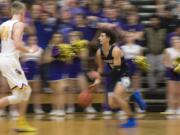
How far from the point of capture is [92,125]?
10633 mm

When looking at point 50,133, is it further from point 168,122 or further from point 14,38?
point 168,122

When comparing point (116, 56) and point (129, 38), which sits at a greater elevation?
point (129, 38)

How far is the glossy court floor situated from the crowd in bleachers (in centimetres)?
71

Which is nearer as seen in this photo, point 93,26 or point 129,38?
point 129,38

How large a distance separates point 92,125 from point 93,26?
9.24 ft

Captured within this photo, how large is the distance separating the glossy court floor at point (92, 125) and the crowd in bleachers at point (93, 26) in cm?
71

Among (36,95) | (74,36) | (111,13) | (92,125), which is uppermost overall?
(111,13)

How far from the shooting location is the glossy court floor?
9.76 meters

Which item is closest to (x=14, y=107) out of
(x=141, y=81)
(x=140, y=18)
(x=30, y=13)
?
(x=30, y=13)

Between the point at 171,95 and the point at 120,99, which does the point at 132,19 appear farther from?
the point at 120,99

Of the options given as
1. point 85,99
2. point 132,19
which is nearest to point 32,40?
point 85,99

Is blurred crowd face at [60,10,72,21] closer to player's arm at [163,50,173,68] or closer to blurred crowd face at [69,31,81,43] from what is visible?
Result: blurred crowd face at [69,31,81,43]

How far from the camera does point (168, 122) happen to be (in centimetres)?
1113

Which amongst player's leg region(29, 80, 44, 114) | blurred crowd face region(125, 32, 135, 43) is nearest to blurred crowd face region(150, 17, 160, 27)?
blurred crowd face region(125, 32, 135, 43)
